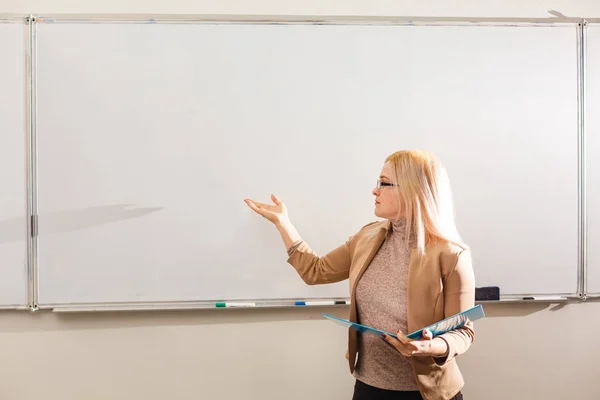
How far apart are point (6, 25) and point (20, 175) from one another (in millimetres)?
597

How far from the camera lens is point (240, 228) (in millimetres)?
2082

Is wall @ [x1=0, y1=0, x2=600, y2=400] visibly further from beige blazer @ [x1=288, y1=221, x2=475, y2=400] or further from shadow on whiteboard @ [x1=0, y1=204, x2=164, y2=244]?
beige blazer @ [x1=288, y1=221, x2=475, y2=400]

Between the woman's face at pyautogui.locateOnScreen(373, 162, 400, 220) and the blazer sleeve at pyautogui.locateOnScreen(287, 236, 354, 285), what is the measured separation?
0.81 ft

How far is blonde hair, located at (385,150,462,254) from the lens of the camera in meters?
1.37

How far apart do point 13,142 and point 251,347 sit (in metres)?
1.26

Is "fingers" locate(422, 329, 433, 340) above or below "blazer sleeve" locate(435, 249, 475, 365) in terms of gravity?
below

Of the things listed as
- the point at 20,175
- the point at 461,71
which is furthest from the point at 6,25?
the point at 461,71

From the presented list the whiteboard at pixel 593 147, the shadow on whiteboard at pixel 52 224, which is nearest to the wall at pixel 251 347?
the whiteboard at pixel 593 147

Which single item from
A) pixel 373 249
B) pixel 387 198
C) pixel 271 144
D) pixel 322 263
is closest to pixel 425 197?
pixel 387 198

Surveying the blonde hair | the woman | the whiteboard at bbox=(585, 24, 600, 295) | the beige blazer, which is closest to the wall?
the whiteboard at bbox=(585, 24, 600, 295)

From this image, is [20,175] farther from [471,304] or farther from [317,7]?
[471,304]

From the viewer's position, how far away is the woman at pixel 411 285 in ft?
4.45

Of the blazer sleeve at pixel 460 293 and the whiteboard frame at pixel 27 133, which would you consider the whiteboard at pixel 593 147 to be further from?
the whiteboard frame at pixel 27 133

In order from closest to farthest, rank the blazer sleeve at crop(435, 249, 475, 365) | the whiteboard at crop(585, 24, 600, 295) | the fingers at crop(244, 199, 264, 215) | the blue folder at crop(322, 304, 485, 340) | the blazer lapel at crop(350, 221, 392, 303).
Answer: the blue folder at crop(322, 304, 485, 340) → the blazer sleeve at crop(435, 249, 475, 365) → the blazer lapel at crop(350, 221, 392, 303) → the fingers at crop(244, 199, 264, 215) → the whiteboard at crop(585, 24, 600, 295)
